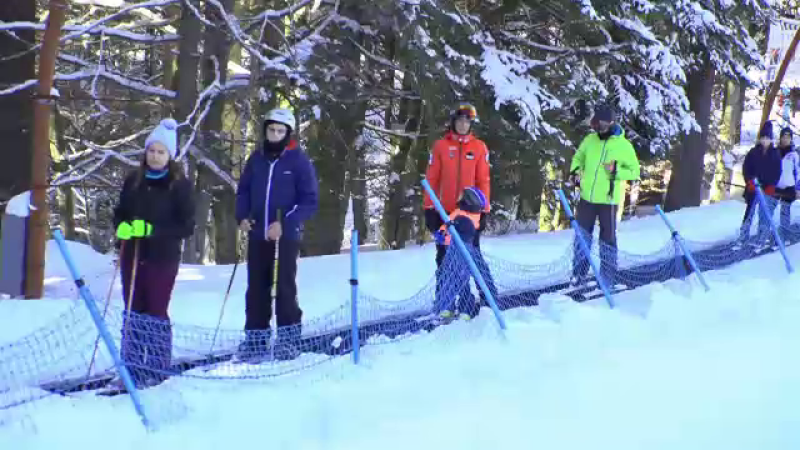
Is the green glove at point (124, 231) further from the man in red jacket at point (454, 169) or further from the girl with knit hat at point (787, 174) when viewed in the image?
the girl with knit hat at point (787, 174)

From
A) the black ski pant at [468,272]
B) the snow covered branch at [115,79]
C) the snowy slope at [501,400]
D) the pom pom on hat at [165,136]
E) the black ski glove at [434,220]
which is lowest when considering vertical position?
the snowy slope at [501,400]

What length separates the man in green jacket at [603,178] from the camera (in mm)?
8172

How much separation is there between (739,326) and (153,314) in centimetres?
469

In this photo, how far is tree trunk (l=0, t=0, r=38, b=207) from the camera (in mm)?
8141

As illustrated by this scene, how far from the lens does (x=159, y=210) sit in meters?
4.98

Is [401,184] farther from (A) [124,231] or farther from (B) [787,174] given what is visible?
(A) [124,231]

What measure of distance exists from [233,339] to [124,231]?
132 cm

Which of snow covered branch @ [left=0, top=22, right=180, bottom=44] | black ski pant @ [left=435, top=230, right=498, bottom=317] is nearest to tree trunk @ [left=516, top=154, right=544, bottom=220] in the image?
black ski pant @ [left=435, top=230, right=498, bottom=317]

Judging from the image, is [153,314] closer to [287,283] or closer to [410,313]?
[287,283]

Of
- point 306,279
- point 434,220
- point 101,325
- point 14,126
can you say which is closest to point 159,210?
point 101,325

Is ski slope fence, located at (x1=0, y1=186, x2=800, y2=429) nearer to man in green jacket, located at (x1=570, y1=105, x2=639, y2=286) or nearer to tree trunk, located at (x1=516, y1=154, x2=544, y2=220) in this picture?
man in green jacket, located at (x1=570, y1=105, x2=639, y2=286)

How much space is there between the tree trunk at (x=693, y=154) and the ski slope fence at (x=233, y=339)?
9951mm

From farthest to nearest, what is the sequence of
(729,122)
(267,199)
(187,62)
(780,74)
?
(729,122) → (780,74) → (187,62) → (267,199)

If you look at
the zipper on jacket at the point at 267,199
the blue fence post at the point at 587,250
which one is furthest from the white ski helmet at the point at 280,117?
the blue fence post at the point at 587,250
